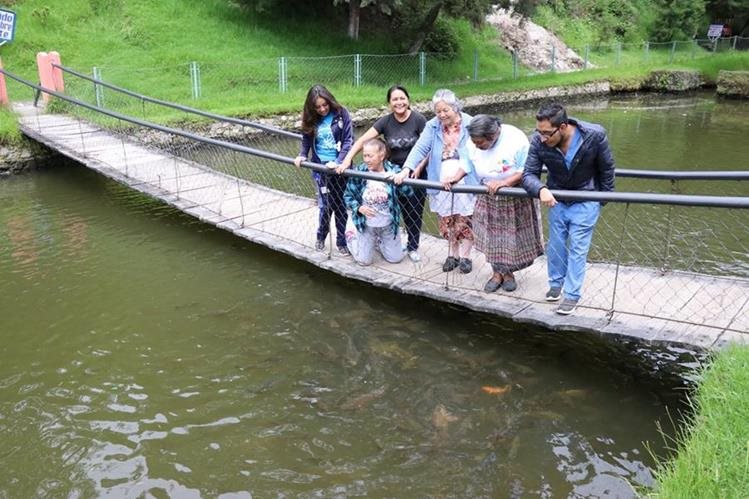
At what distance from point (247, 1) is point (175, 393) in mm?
18460

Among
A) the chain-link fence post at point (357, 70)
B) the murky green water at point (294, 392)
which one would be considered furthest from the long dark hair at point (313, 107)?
the chain-link fence post at point (357, 70)

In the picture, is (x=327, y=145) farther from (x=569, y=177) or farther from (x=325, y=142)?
(x=569, y=177)

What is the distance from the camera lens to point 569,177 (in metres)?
4.26

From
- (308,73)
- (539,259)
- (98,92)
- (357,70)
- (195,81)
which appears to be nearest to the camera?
(539,259)

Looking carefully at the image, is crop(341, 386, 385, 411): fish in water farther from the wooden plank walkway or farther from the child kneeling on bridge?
the child kneeling on bridge

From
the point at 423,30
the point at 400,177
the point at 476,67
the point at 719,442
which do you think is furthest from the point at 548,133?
the point at 476,67

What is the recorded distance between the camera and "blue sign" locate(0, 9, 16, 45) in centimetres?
1349

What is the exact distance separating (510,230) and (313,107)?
6.82 feet

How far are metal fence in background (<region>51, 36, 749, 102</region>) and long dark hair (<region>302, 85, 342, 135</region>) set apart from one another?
11.0m

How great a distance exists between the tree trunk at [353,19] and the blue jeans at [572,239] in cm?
1802

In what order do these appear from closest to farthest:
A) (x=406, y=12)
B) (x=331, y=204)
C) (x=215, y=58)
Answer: (x=331, y=204)
(x=215, y=58)
(x=406, y=12)

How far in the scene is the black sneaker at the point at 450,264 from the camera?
5335 millimetres

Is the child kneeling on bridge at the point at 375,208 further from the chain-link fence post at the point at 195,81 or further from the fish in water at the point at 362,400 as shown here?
the chain-link fence post at the point at 195,81

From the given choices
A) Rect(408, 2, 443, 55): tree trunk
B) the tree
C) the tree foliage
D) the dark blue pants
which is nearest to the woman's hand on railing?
the dark blue pants
